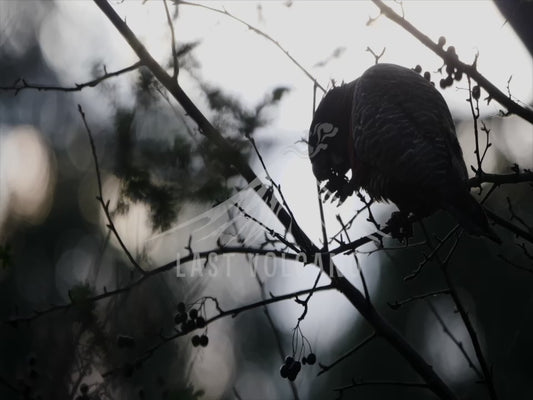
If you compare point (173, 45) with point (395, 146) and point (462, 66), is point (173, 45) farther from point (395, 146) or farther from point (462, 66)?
point (462, 66)

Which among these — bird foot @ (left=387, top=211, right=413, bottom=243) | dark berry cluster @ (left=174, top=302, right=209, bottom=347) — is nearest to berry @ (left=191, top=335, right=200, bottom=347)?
dark berry cluster @ (left=174, top=302, right=209, bottom=347)

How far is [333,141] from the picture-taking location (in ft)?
16.4

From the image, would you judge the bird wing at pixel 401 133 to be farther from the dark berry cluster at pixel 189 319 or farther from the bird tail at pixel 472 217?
the dark berry cluster at pixel 189 319

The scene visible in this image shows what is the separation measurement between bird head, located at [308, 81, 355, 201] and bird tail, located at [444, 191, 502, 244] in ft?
3.87

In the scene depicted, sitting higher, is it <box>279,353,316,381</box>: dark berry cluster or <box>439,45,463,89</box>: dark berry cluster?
<box>439,45,463,89</box>: dark berry cluster

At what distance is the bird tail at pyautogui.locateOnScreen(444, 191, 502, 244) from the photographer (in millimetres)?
3576

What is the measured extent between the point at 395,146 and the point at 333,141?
0.85 metres

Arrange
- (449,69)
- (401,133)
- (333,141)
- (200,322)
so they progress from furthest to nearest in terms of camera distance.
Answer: (333,141) → (401,133) → (200,322) → (449,69)

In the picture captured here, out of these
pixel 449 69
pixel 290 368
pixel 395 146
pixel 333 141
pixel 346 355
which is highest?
pixel 333 141

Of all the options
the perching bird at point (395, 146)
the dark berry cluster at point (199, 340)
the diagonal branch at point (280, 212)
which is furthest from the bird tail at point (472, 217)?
the dark berry cluster at point (199, 340)

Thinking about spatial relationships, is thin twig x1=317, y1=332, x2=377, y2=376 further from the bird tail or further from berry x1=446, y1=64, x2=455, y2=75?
berry x1=446, y1=64, x2=455, y2=75

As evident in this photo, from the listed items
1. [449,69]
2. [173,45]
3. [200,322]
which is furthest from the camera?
[173,45]

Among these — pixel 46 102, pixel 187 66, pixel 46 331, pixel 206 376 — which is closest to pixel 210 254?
pixel 187 66

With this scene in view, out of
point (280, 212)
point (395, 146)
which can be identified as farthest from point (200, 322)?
point (395, 146)
